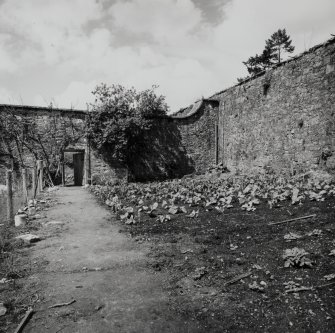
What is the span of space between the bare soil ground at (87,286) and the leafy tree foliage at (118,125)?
8.78 m

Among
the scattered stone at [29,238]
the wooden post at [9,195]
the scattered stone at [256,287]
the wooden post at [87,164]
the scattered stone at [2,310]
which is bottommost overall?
the scattered stone at [2,310]

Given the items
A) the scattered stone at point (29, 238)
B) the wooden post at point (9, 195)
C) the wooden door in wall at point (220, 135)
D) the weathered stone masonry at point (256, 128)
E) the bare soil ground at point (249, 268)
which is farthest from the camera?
the wooden door in wall at point (220, 135)

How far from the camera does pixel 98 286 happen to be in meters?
4.27

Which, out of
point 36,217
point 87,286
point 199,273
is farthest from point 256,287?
point 36,217

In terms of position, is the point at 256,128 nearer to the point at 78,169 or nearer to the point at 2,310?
the point at 78,169

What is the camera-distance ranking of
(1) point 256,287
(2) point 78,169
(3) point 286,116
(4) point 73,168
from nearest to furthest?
(1) point 256,287 < (3) point 286,116 < (4) point 73,168 < (2) point 78,169

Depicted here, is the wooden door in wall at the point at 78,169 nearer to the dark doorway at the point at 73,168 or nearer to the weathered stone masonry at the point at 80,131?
the dark doorway at the point at 73,168

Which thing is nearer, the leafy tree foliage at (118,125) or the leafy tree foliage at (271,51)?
the leafy tree foliage at (118,125)

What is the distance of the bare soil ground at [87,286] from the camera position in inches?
132

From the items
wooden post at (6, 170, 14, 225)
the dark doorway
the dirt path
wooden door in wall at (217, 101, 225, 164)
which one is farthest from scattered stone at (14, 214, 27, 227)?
wooden door in wall at (217, 101, 225, 164)

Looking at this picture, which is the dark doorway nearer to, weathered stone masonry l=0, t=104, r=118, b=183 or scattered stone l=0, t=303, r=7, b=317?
weathered stone masonry l=0, t=104, r=118, b=183

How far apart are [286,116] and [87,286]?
11.0 metres

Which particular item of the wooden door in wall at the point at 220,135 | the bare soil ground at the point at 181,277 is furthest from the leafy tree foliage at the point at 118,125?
the bare soil ground at the point at 181,277

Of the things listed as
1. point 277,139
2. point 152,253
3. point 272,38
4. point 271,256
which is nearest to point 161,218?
point 152,253
